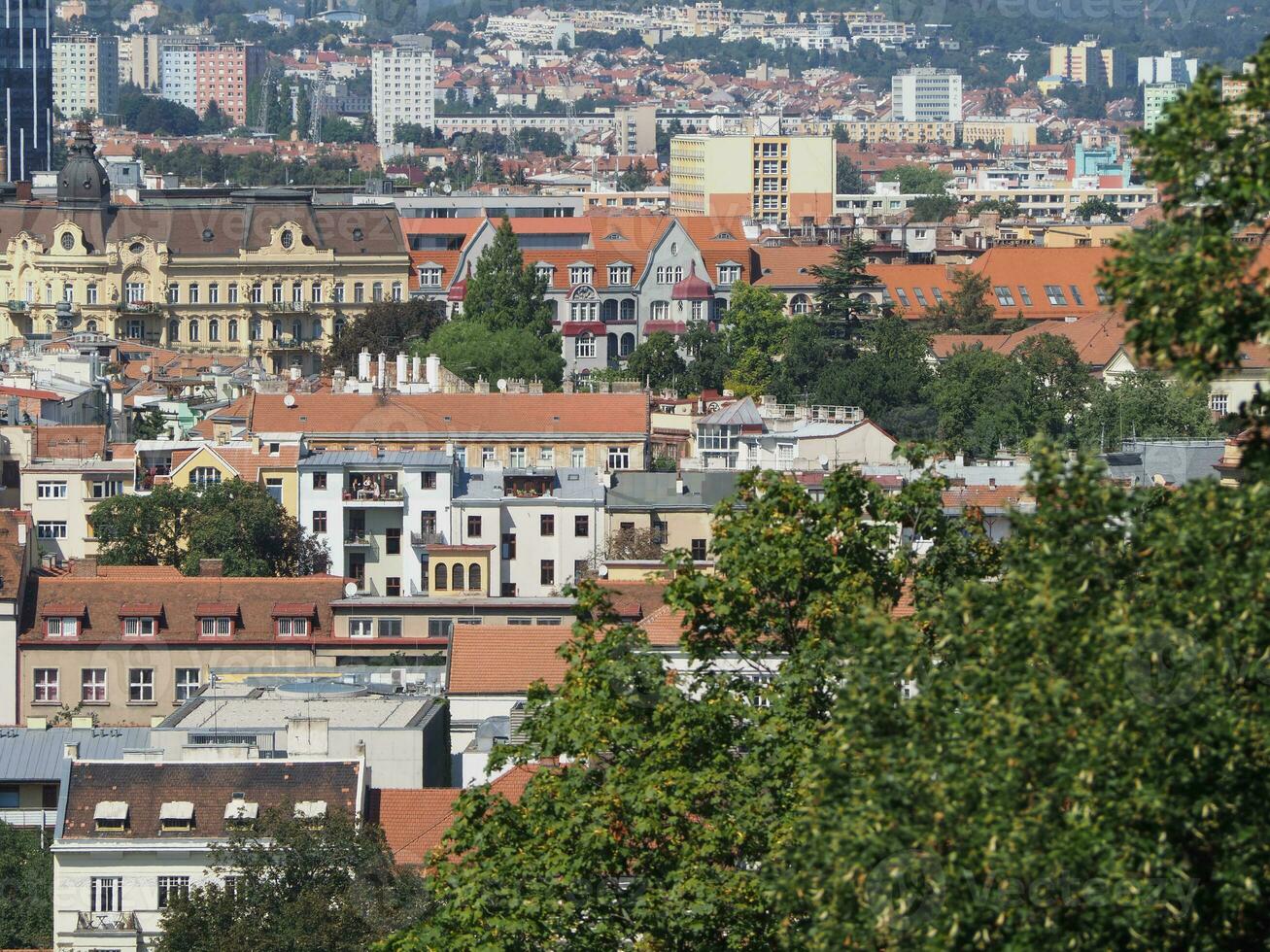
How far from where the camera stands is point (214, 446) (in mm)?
48188

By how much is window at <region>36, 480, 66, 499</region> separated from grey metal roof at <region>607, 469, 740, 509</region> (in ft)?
26.5

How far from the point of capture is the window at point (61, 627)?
37812 mm

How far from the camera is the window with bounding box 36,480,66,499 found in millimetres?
47094

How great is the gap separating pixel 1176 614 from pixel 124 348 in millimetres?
63275

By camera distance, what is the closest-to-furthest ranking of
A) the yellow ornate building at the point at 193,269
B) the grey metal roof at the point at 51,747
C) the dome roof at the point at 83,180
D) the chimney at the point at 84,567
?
1. the grey metal roof at the point at 51,747
2. the chimney at the point at 84,567
3. the yellow ornate building at the point at 193,269
4. the dome roof at the point at 83,180

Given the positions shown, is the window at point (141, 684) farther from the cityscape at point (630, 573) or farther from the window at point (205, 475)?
the window at point (205, 475)

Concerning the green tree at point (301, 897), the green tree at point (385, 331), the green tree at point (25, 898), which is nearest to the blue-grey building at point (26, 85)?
the green tree at point (385, 331)

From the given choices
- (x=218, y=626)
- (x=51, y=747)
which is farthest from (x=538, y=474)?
(x=51, y=747)

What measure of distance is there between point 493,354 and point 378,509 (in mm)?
20949

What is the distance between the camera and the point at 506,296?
7606 centimetres

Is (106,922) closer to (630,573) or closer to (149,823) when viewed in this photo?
(149,823)

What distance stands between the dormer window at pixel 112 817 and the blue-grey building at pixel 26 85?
11906cm

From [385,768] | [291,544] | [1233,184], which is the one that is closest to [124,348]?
[291,544]

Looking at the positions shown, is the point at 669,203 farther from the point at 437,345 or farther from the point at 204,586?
the point at 204,586
